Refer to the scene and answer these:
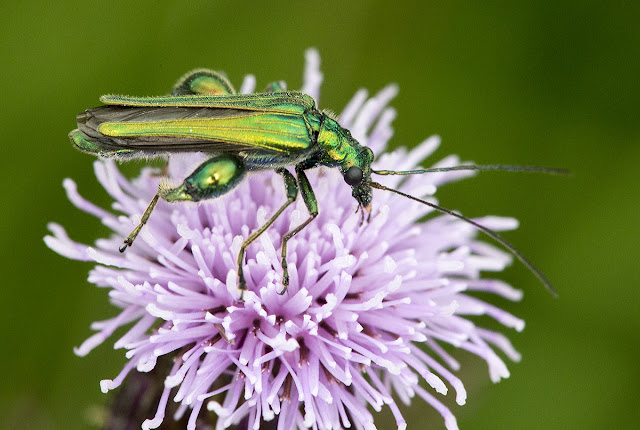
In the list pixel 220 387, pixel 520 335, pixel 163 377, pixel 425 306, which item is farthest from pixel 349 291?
pixel 520 335

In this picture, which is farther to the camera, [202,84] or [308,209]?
[202,84]

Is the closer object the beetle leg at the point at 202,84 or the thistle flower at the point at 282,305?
the thistle flower at the point at 282,305

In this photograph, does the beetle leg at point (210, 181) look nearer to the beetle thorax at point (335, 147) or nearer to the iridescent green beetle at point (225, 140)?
the iridescent green beetle at point (225, 140)

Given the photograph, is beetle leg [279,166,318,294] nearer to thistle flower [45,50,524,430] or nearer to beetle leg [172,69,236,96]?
thistle flower [45,50,524,430]

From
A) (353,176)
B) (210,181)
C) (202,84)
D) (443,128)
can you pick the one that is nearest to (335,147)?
(353,176)

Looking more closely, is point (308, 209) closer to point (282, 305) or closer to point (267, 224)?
point (267, 224)

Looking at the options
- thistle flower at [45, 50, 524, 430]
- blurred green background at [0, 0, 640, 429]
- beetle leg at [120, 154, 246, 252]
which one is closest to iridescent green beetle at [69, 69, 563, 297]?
beetle leg at [120, 154, 246, 252]

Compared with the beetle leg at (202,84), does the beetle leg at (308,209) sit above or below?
below

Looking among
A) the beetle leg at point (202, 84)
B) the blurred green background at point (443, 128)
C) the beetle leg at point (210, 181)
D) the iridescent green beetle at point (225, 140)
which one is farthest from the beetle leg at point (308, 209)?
the blurred green background at point (443, 128)
